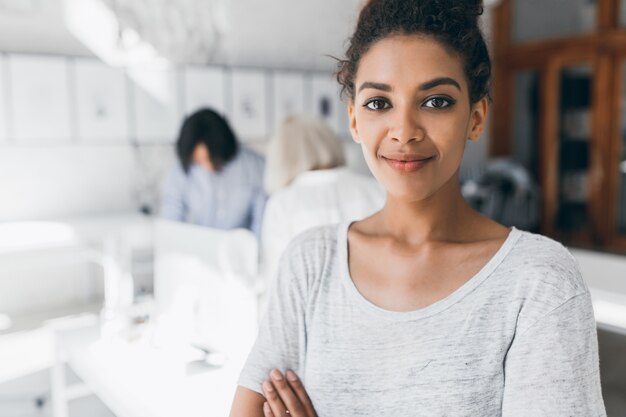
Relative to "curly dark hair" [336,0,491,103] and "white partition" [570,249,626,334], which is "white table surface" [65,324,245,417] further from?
"white partition" [570,249,626,334]

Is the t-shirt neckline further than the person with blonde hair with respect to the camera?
No

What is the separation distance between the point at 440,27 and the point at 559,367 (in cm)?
54

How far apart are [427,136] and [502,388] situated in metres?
0.41

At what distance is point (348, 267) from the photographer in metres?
1.08

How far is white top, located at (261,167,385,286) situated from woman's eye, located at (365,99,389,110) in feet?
4.82

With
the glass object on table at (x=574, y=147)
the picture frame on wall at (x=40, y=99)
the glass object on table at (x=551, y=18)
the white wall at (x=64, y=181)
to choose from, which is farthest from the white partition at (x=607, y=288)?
the glass object on table at (x=551, y=18)

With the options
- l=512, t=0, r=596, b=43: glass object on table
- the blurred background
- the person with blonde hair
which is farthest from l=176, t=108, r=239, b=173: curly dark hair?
l=512, t=0, r=596, b=43: glass object on table

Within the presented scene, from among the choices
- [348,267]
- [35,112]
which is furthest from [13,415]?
[348,267]

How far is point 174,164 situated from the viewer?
4.76m

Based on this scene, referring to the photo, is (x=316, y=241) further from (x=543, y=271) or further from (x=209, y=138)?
(x=209, y=138)

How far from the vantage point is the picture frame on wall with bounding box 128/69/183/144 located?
507cm

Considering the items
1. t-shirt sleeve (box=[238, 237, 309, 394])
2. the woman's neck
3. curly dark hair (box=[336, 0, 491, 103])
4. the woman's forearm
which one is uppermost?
curly dark hair (box=[336, 0, 491, 103])

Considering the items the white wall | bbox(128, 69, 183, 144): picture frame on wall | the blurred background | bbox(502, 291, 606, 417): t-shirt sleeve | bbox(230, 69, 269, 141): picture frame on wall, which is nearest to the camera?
bbox(502, 291, 606, 417): t-shirt sleeve

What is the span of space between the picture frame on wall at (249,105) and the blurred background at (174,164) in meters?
0.02
